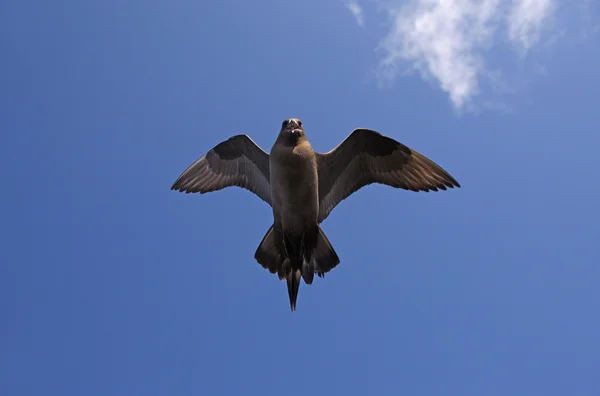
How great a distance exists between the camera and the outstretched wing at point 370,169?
10.1m

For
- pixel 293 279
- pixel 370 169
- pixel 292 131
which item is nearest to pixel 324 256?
pixel 293 279

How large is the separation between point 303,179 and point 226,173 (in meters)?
2.56

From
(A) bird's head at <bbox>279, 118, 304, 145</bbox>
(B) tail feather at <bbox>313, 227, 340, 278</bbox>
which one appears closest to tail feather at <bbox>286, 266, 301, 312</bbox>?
(B) tail feather at <bbox>313, 227, 340, 278</bbox>

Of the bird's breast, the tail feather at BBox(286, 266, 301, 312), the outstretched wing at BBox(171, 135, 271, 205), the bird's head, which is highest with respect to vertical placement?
the outstretched wing at BBox(171, 135, 271, 205)

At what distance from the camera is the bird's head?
9.17 metres

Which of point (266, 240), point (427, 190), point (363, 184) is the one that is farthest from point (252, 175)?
point (427, 190)

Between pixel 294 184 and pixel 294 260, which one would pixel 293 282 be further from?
pixel 294 184

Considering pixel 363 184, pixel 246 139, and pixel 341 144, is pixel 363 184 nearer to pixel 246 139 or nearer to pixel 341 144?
pixel 341 144

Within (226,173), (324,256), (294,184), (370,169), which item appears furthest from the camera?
(226,173)

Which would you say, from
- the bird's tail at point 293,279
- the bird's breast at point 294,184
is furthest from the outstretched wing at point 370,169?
the bird's tail at point 293,279

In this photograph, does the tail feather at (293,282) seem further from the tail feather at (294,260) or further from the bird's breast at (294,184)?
the bird's breast at (294,184)

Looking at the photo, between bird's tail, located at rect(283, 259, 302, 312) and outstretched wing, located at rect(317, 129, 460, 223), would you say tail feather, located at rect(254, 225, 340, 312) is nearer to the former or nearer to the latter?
bird's tail, located at rect(283, 259, 302, 312)

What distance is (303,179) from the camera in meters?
9.16

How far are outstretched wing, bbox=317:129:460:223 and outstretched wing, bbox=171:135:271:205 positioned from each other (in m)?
1.29
